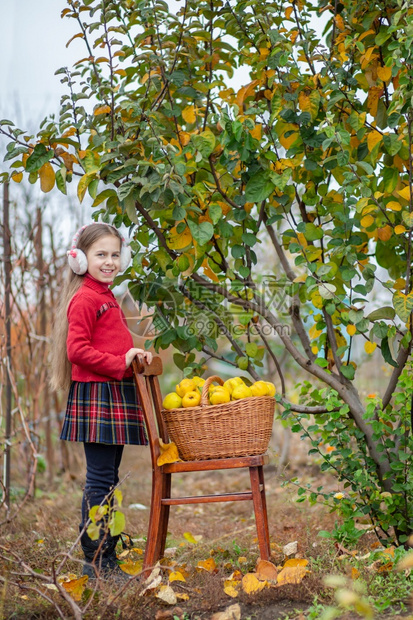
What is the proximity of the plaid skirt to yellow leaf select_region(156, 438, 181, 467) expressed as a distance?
0.55 feet

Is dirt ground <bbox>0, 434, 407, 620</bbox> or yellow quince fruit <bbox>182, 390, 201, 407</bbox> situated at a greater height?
yellow quince fruit <bbox>182, 390, 201, 407</bbox>

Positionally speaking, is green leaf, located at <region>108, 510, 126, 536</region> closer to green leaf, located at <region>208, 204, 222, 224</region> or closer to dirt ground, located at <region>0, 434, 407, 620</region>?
dirt ground, located at <region>0, 434, 407, 620</region>

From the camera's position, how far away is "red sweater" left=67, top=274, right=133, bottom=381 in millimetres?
2271

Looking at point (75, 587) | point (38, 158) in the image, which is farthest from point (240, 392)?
point (38, 158)

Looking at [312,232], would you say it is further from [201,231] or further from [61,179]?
[61,179]

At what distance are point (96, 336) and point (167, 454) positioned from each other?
525 mm

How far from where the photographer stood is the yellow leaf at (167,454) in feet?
7.24

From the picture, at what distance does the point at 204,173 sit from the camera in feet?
8.25

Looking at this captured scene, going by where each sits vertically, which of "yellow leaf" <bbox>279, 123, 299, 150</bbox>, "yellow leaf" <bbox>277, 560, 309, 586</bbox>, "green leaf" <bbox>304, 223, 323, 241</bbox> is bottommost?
"yellow leaf" <bbox>277, 560, 309, 586</bbox>

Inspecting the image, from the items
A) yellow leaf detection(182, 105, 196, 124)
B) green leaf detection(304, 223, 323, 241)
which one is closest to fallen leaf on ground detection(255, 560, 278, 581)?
green leaf detection(304, 223, 323, 241)

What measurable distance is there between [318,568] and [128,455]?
175 inches

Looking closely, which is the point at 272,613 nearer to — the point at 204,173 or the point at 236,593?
the point at 236,593

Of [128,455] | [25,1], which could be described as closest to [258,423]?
[25,1]

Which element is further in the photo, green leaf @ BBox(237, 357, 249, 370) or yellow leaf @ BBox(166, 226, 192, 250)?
green leaf @ BBox(237, 357, 249, 370)
